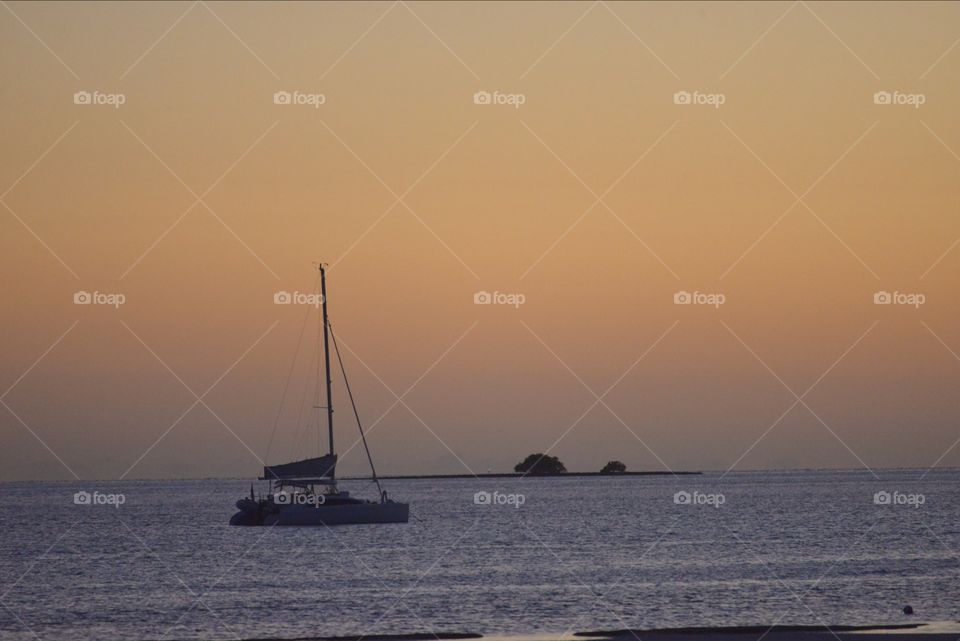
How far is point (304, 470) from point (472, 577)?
33.2 meters

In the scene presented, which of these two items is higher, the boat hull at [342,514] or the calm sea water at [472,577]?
the boat hull at [342,514]

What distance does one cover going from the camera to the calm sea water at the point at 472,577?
4600cm

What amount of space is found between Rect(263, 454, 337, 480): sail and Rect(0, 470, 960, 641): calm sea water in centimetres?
423

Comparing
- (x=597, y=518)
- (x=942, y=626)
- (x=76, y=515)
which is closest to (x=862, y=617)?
(x=942, y=626)

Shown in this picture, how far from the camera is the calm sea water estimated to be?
4600cm

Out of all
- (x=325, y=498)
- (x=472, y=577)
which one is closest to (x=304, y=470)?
(x=325, y=498)

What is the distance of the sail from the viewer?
92.7 meters

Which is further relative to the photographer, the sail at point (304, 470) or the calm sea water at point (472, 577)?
the sail at point (304, 470)

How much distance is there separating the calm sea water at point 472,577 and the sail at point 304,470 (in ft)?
13.9

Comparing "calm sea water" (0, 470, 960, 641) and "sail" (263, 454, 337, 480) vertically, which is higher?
"sail" (263, 454, 337, 480)

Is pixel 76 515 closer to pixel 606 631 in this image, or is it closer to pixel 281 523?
pixel 281 523

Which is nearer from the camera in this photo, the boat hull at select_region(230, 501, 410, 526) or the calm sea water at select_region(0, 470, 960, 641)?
the calm sea water at select_region(0, 470, 960, 641)

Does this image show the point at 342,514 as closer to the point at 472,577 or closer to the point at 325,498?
the point at 325,498

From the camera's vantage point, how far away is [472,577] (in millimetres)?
62500
